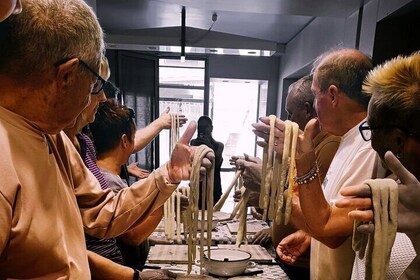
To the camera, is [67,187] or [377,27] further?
[377,27]

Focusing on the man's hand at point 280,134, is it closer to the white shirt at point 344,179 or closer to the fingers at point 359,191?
the white shirt at point 344,179

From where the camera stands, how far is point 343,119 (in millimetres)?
1519

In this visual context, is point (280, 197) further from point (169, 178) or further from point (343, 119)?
point (343, 119)

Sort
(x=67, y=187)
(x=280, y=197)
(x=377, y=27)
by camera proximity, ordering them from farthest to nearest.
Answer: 1. (x=377, y=27)
2. (x=280, y=197)
3. (x=67, y=187)

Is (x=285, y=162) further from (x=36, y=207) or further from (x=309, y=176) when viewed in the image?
(x=36, y=207)

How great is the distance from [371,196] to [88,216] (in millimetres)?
840

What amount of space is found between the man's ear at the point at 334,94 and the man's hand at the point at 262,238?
96cm

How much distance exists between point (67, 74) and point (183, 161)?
55 centimetres

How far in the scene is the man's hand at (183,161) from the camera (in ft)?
3.92

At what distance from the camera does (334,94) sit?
1.50 meters

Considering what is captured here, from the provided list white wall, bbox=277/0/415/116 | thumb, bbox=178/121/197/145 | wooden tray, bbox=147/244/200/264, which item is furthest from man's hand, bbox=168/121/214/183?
white wall, bbox=277/0/415/116

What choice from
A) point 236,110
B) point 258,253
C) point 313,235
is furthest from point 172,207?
point 236,110

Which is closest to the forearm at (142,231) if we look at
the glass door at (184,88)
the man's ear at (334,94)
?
the man's ear at (334,94)

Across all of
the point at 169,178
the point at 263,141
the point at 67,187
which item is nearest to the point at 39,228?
the point at 67,187
